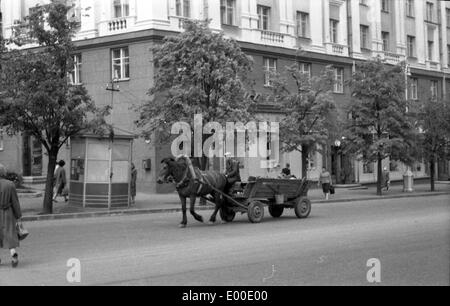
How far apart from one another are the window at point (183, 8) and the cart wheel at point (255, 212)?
18319 mm

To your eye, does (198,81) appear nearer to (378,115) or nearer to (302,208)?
(302,208)

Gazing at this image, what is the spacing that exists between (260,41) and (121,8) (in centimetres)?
856

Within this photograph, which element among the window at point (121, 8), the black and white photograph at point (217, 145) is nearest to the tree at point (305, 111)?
the black and white photograph at point (217, 145)

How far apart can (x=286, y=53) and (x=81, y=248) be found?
27864mm

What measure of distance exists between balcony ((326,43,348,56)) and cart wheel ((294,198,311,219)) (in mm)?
24092

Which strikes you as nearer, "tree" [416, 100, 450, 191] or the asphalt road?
the asphalt road

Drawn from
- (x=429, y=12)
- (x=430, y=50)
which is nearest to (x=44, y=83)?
(x=430, y=50)

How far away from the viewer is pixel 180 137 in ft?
87.2

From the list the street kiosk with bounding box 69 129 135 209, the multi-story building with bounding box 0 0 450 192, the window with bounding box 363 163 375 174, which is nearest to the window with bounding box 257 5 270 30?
the multi-story building with bounding box 0 0 450 192

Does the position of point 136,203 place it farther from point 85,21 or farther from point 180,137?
point 85,21

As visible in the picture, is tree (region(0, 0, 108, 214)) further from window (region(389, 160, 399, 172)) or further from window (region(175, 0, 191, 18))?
window (region(389, 160, 399, 172))

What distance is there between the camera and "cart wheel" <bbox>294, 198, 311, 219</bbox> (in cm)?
1984

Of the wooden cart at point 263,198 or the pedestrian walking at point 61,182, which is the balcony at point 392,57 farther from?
the wooden cart at point 263,198

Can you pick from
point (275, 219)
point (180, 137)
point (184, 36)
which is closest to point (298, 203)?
point (275, 219)
